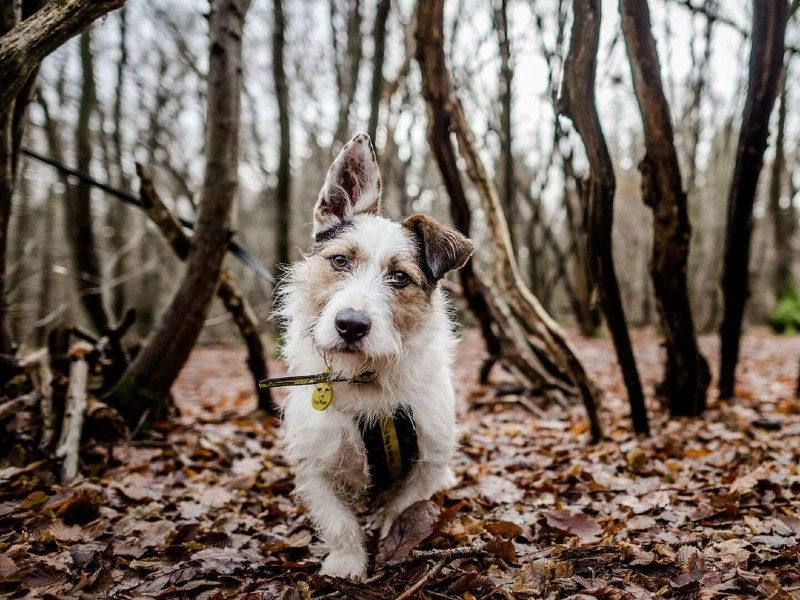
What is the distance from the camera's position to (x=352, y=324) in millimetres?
A: 2561

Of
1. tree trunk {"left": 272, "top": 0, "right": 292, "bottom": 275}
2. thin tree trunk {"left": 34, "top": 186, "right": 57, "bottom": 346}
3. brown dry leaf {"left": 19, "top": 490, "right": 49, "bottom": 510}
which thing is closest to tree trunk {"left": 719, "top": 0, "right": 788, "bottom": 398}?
brown dry leaf {"left": 19, "top": 490, "right": 49, "bottom": 510}

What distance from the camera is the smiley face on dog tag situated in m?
2.95

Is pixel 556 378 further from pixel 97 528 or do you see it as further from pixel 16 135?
pixel 16 135

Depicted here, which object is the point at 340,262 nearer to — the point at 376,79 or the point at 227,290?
the point at 227,290

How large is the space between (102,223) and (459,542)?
848 inches

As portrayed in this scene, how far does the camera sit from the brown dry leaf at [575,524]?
2.90 meters

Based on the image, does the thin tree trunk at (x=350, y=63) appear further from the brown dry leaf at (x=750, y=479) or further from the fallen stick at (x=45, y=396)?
the brown dry leaf at (x=750, y=479)

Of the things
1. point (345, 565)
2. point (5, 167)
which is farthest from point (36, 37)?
point (345, 565)

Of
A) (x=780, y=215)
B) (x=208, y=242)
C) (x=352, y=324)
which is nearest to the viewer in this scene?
(x=352, y=324)

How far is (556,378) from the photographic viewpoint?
639 centimetres

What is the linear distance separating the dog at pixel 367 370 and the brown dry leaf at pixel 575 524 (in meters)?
0.67

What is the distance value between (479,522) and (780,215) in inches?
656

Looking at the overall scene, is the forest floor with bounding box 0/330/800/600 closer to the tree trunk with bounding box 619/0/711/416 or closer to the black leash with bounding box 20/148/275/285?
the tree trunk with bounding box 619/0/711/416

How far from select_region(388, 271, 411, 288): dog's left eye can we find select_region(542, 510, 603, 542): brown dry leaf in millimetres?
1553
